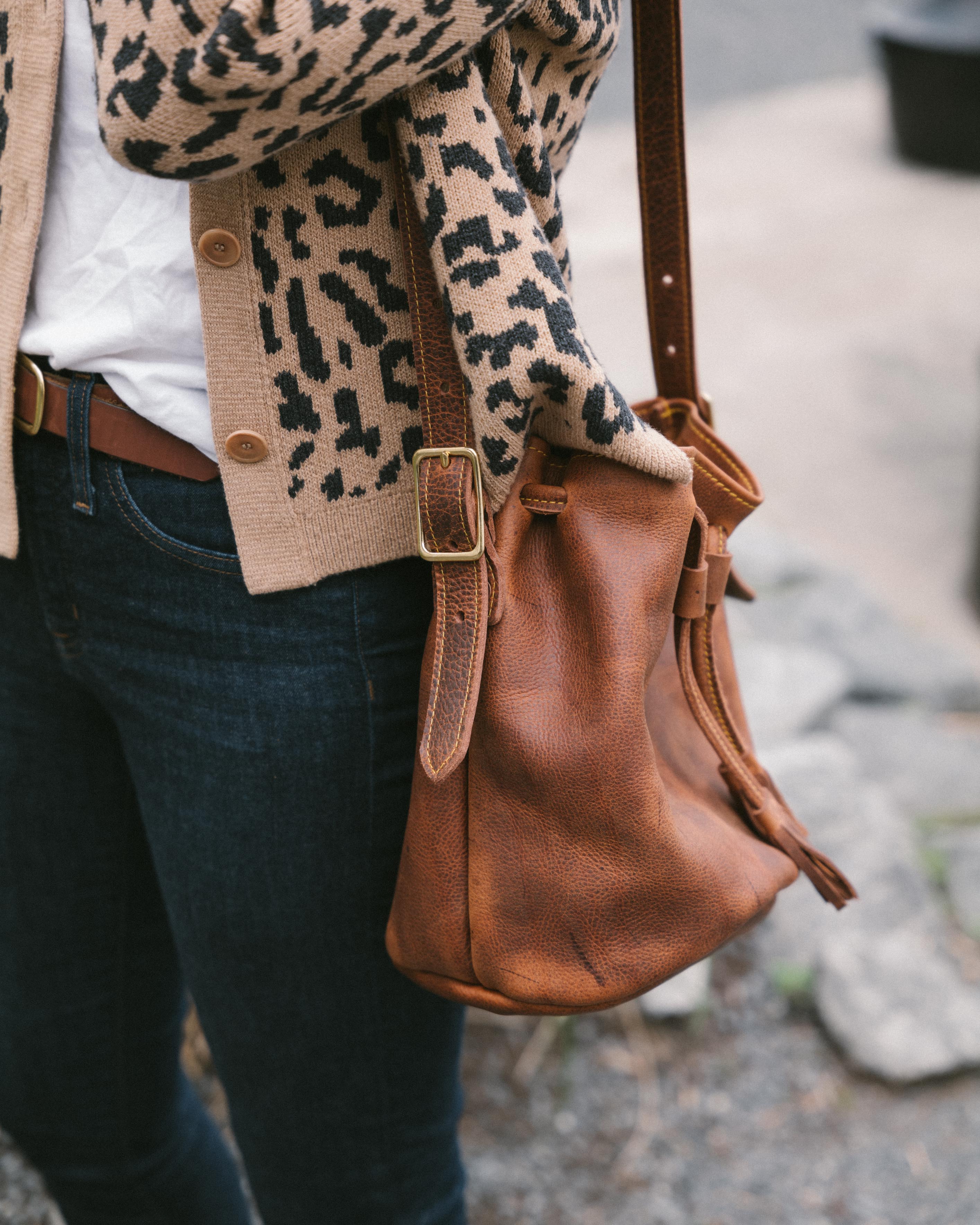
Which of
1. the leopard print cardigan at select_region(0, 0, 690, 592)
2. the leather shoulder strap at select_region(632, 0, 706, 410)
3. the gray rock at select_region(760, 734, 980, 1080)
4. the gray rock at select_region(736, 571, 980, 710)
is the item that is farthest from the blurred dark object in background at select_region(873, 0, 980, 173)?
the leopard print cardigan at select_region(0, 0, 690, 592)

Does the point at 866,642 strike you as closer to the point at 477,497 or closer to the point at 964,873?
the point at 964,873

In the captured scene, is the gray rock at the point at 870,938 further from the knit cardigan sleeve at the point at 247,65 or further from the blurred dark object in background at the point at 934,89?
the blurred dark object in background at the point at 934,89

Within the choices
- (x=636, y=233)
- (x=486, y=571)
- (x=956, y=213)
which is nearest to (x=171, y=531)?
(x=486, y=571)

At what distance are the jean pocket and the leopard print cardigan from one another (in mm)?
28

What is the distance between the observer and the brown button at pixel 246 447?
75 centimetres

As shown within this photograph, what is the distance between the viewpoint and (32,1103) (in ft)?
3.56

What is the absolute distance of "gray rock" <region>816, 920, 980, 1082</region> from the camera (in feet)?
6.11

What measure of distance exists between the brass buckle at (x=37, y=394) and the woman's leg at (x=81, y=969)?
11 centimetres

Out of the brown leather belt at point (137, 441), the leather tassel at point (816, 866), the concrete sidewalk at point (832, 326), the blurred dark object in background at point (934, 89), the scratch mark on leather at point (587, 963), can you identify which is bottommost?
the concrete sidewalk at point (832, 326)

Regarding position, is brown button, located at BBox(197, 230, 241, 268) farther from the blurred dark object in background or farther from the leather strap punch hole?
the blurred dark object in background

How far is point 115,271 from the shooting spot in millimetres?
748

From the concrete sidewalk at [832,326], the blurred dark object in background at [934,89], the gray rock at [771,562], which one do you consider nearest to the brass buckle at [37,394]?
the gray rock at [771,562]

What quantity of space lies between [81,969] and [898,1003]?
140 cm

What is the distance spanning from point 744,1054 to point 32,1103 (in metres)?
1.23
